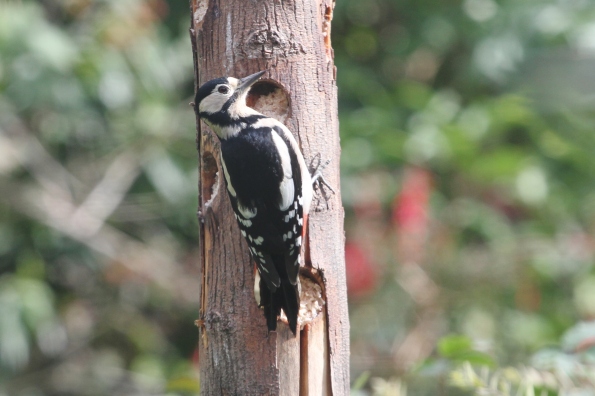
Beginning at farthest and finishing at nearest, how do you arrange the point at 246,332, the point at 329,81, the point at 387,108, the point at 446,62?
the point at 446,62 < the point at 387,108 < the point at 329,81 < the point at 246,332

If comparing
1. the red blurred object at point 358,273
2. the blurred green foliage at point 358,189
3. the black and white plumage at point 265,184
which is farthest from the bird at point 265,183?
the red blurred object at point 358,273

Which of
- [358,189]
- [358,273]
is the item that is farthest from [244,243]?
[358,189]

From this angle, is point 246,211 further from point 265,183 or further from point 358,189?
point 358,189

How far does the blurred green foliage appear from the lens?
18.9ft

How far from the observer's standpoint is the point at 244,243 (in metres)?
2.86

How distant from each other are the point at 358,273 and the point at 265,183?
2.81 meters

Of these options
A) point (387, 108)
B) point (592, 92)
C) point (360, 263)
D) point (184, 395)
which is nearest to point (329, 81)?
point (184, 395)

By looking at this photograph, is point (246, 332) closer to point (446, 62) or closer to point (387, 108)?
point (387, 108)

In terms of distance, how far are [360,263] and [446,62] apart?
8.57ft

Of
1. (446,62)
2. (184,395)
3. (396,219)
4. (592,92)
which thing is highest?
(446,62)

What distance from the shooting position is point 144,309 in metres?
7.16

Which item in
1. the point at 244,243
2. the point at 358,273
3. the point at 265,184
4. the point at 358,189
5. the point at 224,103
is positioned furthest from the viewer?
the point at 358,189

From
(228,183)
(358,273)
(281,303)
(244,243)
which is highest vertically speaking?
(358,273)

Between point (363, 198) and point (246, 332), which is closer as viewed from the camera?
point (246, 332)
